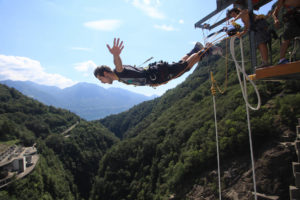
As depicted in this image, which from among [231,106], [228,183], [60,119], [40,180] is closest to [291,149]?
[228,183]

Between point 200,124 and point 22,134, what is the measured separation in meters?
49.4

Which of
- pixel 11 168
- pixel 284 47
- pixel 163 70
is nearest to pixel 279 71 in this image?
pixel 284 47

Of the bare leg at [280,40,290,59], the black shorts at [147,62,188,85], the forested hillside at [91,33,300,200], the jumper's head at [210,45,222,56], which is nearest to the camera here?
the bare leg at [280,40,290,59]

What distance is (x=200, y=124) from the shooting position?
1164 inches

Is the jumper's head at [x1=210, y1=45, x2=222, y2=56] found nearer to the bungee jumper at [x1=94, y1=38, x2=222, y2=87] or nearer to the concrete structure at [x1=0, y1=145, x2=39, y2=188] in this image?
the bungee jumper at [x1=94, y1=38, x2=222, y2=87]

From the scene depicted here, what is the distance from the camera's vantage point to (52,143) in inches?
2527

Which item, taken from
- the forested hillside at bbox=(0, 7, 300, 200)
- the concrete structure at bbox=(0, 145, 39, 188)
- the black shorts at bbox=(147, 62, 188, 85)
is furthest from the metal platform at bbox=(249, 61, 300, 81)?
the concrete structure at bbox=(0, 145, 39, 188)

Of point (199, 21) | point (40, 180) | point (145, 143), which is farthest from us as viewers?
point (145, 143)

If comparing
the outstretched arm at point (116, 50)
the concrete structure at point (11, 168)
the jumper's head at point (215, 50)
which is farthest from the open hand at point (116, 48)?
the concrete structure at point (11, 168)

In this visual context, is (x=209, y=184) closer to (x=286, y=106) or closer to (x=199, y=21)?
(x=286, y=106)

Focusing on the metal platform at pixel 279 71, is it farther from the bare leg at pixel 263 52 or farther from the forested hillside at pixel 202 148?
the forested hillside at pixel 202 148

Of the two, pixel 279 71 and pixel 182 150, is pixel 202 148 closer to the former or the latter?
pixel 182 150

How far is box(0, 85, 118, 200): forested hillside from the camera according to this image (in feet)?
134

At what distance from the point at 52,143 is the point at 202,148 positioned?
55958 millimetres
